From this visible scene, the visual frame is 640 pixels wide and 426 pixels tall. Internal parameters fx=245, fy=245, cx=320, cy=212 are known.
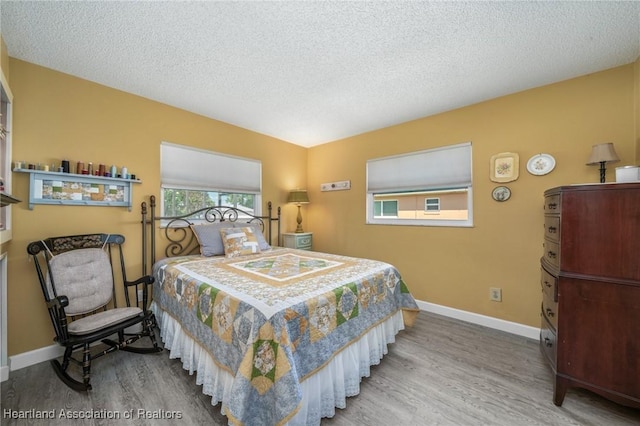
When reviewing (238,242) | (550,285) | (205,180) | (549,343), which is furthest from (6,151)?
(549,343)

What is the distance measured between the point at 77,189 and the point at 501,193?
4230 mm

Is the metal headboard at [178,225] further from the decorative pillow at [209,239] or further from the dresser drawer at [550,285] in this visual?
the dresser drawer at [550,285]

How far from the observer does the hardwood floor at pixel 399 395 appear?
58.7 inches

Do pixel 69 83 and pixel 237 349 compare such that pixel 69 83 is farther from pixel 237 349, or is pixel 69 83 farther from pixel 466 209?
pixel 466 209

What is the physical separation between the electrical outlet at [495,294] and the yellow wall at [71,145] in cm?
386

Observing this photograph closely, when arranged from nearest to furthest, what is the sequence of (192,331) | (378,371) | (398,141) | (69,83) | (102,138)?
(192,331)
(378,371)
(69,83)
(102,138)
(398,141)

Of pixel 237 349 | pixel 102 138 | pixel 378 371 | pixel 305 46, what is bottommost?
pixel 378 371

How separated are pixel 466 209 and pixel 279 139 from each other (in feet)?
9.69

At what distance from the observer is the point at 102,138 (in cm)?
242

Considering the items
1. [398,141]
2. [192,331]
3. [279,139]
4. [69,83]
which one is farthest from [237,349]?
[279,139]

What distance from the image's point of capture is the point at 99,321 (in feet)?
6.04

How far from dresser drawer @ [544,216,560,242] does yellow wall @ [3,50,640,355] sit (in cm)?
63

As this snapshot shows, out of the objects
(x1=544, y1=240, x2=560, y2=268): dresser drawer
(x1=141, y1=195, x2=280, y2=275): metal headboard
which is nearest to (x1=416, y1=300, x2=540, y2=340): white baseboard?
(x1=544, y1=240, x2=560, y2=268): dresser drawer

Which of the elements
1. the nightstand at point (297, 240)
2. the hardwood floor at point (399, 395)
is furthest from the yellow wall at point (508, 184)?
the nightstand at point (297, 240)
